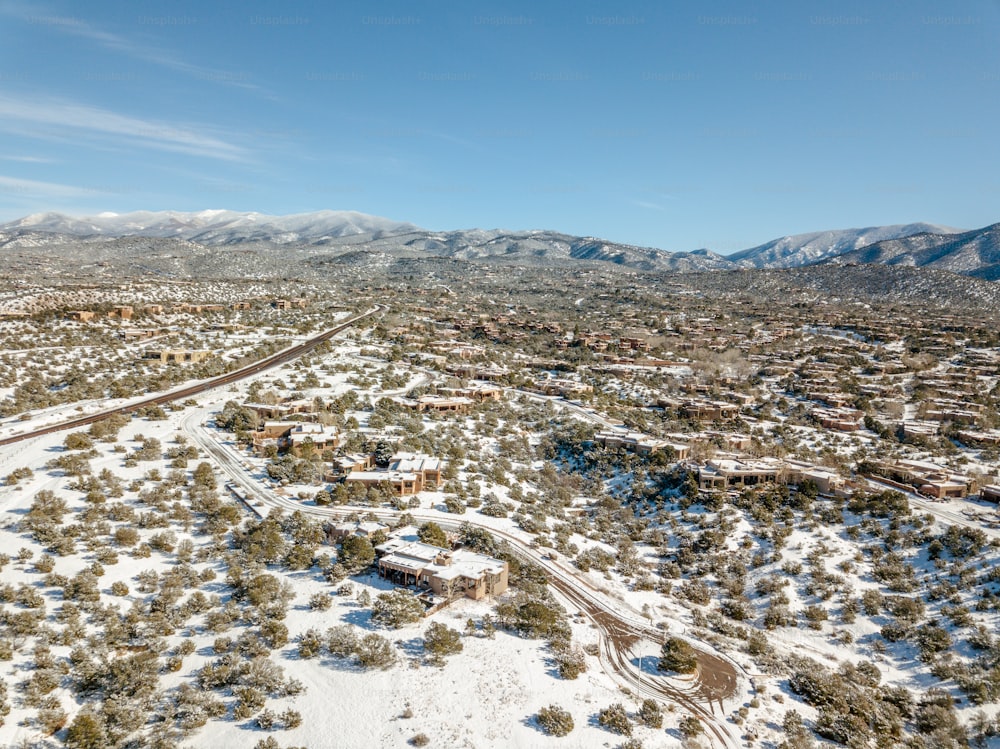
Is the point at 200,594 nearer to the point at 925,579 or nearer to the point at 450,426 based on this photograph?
the point at 450,426

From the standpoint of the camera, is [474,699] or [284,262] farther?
[284,262]

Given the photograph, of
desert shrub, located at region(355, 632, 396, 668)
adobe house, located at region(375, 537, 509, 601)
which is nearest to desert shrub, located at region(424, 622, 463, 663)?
desert shrub, located at region(355, 632, 396, 668)

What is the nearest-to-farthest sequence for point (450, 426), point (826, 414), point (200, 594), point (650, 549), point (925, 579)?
point (200, 594) → point (925, 579) → point (650, 549) → point (450, 426) → point (826, 414)

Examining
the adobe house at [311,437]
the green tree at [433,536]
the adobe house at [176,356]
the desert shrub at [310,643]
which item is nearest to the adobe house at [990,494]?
the green tree at [433,536]

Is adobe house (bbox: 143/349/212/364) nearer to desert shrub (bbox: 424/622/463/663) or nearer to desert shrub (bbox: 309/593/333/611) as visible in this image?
desert shrub (bbox: 309/593/333/611)

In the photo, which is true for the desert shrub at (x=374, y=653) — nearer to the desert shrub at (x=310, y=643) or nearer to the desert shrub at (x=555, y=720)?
the desert shrub at (x=310, y=643)

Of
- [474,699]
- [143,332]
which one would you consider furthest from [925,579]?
[143,332]

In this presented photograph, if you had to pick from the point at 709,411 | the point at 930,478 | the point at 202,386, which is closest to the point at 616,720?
the point at 930,478

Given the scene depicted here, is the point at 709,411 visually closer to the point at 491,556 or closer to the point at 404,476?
the point at 404,476
